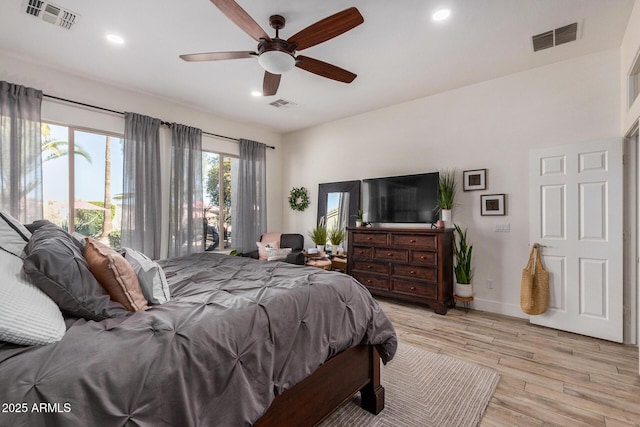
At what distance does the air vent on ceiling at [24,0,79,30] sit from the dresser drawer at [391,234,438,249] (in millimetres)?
4004

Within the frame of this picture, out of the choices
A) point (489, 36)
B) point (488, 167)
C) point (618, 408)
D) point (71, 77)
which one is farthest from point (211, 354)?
point (71, 77)

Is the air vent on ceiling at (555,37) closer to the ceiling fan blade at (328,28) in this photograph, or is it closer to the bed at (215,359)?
the ceiling fan blade at (328,28)

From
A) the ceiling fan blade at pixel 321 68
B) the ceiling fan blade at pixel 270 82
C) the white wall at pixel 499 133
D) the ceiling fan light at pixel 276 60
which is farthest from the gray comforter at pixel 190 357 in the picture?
the white wall at pixel 499 133

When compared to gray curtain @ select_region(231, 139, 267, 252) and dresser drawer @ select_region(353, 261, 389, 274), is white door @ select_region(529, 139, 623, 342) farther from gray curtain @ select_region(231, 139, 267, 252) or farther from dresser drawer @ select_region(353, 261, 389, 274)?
gray curtain @ select_region(231, 139, 267, 252)

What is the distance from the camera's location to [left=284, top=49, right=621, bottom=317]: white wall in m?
3.07

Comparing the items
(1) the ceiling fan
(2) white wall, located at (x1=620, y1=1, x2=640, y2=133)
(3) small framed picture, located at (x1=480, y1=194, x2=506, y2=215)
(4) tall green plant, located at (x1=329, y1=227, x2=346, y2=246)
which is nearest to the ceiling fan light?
(1) the ceiling fan

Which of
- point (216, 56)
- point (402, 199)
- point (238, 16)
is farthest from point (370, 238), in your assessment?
point (238, 16)

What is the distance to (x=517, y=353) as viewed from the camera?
2.61 metres

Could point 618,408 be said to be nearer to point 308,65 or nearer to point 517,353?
point 517,353

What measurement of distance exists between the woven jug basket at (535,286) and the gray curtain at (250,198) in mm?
4058

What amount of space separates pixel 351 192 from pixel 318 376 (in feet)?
12.1

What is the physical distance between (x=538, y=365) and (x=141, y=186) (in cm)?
474

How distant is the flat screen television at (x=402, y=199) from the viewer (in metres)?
3.93

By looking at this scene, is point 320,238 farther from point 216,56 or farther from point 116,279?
point 116,279
